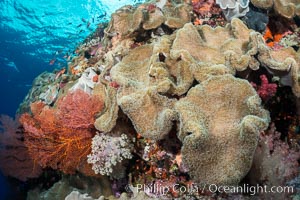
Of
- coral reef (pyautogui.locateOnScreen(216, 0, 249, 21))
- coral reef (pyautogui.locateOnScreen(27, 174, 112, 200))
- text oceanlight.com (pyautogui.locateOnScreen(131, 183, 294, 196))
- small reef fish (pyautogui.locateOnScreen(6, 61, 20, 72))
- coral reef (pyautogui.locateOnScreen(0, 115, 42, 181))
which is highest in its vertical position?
coral reef (pyautogui.locateOnScreen(216, 0, 249, 21))

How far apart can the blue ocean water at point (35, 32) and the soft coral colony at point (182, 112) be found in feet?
40.7

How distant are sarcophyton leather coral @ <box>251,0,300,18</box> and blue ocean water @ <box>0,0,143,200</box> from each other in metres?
13.1

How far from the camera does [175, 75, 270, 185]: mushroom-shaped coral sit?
2607 mm

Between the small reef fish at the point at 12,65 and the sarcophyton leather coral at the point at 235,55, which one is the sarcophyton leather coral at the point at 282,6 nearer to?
the sarcophyton leather coral at the point at 235,55

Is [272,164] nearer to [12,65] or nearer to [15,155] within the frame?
[15,155]

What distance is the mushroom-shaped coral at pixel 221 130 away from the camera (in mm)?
2607

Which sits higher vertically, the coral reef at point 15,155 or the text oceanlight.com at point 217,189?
the coral reef at point 15,155

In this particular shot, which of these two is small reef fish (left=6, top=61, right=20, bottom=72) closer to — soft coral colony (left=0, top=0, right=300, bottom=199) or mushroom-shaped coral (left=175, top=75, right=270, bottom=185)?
soft coral colony (left=0, top=0, right=300, bottom=199)

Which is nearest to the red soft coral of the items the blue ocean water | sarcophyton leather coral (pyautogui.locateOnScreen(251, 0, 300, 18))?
sarcophyton leather coral (pyautogui.locateOnScreen(251, 0, 300, 18))

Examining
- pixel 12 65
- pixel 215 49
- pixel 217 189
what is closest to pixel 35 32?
pixel 12 65

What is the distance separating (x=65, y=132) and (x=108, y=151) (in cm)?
86

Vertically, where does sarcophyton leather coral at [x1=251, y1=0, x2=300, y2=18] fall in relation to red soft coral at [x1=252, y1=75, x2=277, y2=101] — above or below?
above

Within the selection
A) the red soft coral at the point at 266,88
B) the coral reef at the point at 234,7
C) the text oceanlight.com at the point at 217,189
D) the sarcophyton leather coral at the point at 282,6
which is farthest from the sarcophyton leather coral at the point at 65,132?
the sarcophyton leather coral at the point at 282,6

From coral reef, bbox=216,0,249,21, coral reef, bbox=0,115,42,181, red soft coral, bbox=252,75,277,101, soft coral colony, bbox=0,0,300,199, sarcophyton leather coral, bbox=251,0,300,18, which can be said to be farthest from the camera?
coral reef, bbox=0,115,42,181
